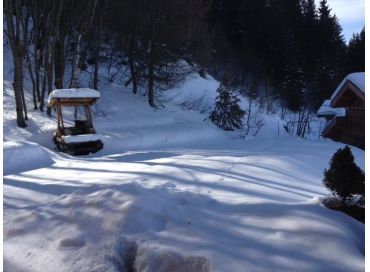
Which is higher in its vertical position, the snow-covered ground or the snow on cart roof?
the snow on cart roof

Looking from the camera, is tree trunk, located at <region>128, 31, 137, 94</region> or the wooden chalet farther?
tree trunk, located at <region>128, 31, 137, 94</region>

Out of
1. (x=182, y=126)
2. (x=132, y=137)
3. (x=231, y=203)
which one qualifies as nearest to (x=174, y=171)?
(x=231, y=203)

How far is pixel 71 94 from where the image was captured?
1296 centimetres

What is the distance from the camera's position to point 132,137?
16.2m

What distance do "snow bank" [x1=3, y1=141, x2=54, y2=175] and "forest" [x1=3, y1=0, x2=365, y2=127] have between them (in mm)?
4756

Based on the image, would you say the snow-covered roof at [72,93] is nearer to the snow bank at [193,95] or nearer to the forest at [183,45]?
the forest at [183,45]

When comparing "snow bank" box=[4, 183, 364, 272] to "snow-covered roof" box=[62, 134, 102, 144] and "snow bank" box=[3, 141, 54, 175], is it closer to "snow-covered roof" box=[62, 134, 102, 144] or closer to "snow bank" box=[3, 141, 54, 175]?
"snow bank" box=[3, 141, 54, 175]

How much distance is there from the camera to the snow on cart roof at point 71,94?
504 inches

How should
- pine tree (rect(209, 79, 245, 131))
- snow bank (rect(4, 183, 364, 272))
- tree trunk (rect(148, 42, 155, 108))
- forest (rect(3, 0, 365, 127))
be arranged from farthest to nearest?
pine tree (rect(209, 79, 245, 131)) → tree trunk (rect(148, 42, 155, 108)) → forest (rect(3, 0, 365, 127)) → snow bank (rect(4, 183, 364, 272))

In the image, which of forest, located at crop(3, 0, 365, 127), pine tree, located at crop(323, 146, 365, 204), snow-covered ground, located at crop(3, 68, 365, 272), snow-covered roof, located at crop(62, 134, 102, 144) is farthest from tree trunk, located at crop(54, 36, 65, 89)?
pine tree, located at crop(323, 146, 365, 204)

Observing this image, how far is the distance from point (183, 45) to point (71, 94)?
14.3m

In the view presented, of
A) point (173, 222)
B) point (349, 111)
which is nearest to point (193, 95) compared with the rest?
point (349, 111)

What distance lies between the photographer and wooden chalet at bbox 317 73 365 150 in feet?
27.4

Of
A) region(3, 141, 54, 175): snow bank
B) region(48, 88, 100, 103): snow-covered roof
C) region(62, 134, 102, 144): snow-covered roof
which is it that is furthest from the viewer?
region(62, 134, 102, 144): snow-covered roof
